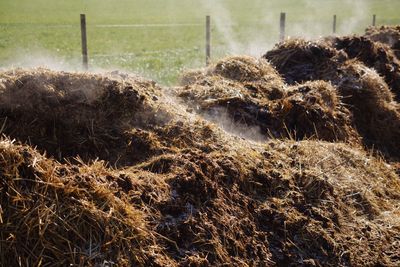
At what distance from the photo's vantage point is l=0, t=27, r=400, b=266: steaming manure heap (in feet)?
11.1

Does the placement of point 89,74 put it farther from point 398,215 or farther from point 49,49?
point 49,49

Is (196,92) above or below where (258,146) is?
above

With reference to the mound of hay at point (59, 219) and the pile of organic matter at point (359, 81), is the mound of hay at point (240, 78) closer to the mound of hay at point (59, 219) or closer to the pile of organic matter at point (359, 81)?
the pile of organic matter at point (359, 81)

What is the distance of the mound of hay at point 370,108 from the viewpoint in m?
7.45

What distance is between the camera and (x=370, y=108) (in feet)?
A: 25.1

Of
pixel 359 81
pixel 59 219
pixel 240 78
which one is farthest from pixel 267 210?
pixel 359 81

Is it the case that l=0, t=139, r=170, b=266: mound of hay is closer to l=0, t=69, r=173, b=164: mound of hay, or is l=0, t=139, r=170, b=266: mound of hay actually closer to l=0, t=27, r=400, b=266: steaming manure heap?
l=0, t=27, r=400, b=266: steaming manure heap

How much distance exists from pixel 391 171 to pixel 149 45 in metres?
18.3

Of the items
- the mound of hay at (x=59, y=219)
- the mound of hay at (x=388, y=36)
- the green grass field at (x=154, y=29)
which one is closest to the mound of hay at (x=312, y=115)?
the mound of hay at (x=59, y=219)

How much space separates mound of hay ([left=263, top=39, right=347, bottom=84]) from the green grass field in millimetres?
3385

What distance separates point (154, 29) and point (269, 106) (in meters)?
25.0

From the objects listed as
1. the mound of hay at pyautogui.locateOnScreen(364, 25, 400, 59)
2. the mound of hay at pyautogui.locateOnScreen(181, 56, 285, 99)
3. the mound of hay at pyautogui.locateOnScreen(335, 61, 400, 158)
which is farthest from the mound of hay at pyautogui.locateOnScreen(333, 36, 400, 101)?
the mound of hay at pyautogui.locateOnScreen(181, 56, 285, 99)

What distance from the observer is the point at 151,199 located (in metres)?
3.89

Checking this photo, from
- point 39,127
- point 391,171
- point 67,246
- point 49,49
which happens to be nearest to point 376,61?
point 391,171
